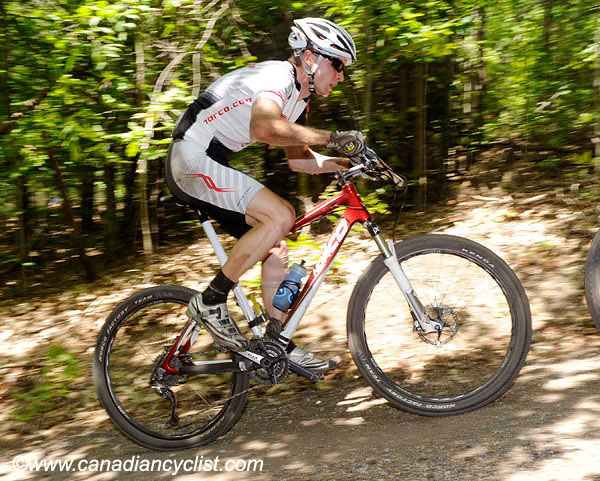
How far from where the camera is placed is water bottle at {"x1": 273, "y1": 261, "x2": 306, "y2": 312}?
11.2ft

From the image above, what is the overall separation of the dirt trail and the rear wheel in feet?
0.46

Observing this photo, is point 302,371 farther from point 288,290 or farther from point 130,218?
point 130,218

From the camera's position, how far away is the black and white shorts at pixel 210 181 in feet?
10.7

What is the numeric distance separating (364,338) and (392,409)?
58 centimetres

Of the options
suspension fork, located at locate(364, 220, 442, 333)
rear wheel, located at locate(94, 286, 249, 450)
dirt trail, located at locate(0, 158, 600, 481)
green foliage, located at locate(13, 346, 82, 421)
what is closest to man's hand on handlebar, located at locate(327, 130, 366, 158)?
suspension fork, located at locate(364, 220, 442, 333)

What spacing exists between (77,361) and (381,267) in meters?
2.95

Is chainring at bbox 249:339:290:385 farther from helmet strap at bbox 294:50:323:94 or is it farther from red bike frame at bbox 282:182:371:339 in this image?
helmet strap at bbox 294:50:323:94

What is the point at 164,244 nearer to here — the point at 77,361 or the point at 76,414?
the point at 77,361

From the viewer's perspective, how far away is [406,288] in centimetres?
336

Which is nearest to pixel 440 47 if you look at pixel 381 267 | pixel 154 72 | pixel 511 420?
pixel 154 72

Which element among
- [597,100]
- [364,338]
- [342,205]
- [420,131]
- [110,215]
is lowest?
[364,338]

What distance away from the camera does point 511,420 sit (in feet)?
10.6

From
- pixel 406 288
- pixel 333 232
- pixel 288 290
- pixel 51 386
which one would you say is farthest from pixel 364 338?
pixel 51 386

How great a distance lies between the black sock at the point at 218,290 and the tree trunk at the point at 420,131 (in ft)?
12.8
